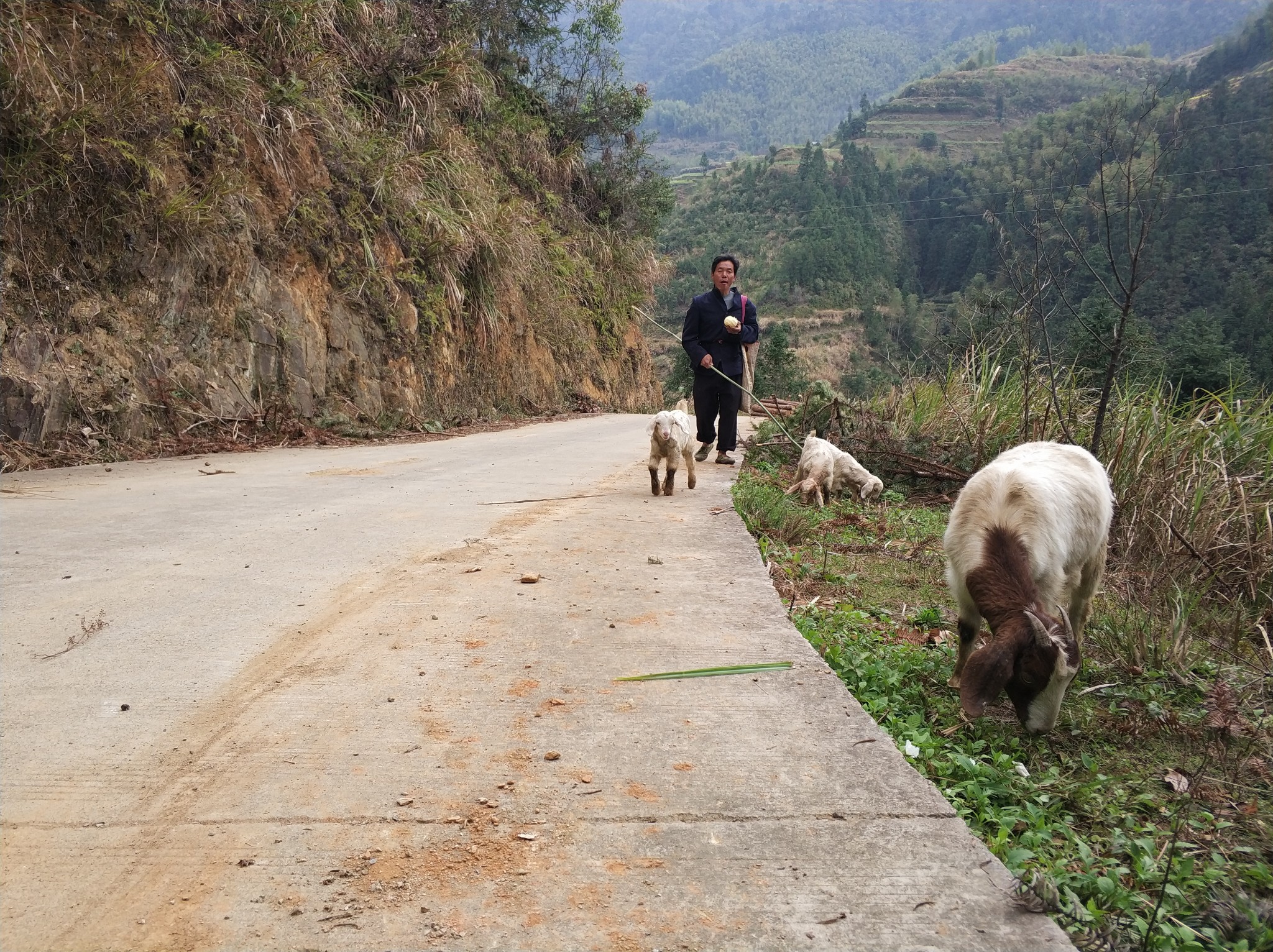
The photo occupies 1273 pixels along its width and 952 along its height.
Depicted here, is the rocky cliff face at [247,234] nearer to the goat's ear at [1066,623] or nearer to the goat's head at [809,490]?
the goat's head at [809,490]

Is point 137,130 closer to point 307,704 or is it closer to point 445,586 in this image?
point 445,586

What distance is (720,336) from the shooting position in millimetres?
9242

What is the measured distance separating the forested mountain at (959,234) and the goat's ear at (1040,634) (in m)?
8.09

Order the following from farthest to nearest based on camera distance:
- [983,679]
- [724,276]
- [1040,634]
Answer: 1. [724,276]
2. [1040,634]
3. [983,679]

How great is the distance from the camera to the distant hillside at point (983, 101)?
127m

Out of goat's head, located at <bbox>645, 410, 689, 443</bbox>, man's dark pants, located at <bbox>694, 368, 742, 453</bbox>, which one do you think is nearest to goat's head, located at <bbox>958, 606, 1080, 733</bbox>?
goat's head, located at <bbox>645, 410, 689, 443</bbox>

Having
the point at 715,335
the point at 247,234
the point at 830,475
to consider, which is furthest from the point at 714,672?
the point at 247,234

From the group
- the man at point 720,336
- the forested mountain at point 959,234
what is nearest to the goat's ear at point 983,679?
Result: the man at point 720,336

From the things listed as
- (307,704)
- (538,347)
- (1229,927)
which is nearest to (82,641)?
(307,704)

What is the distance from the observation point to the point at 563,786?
2498 mm

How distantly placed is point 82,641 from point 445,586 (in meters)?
1.54

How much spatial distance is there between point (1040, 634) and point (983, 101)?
160 m

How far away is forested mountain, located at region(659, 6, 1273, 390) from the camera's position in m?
34.5

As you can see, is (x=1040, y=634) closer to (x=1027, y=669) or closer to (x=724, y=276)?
(x=1027, y=669)
